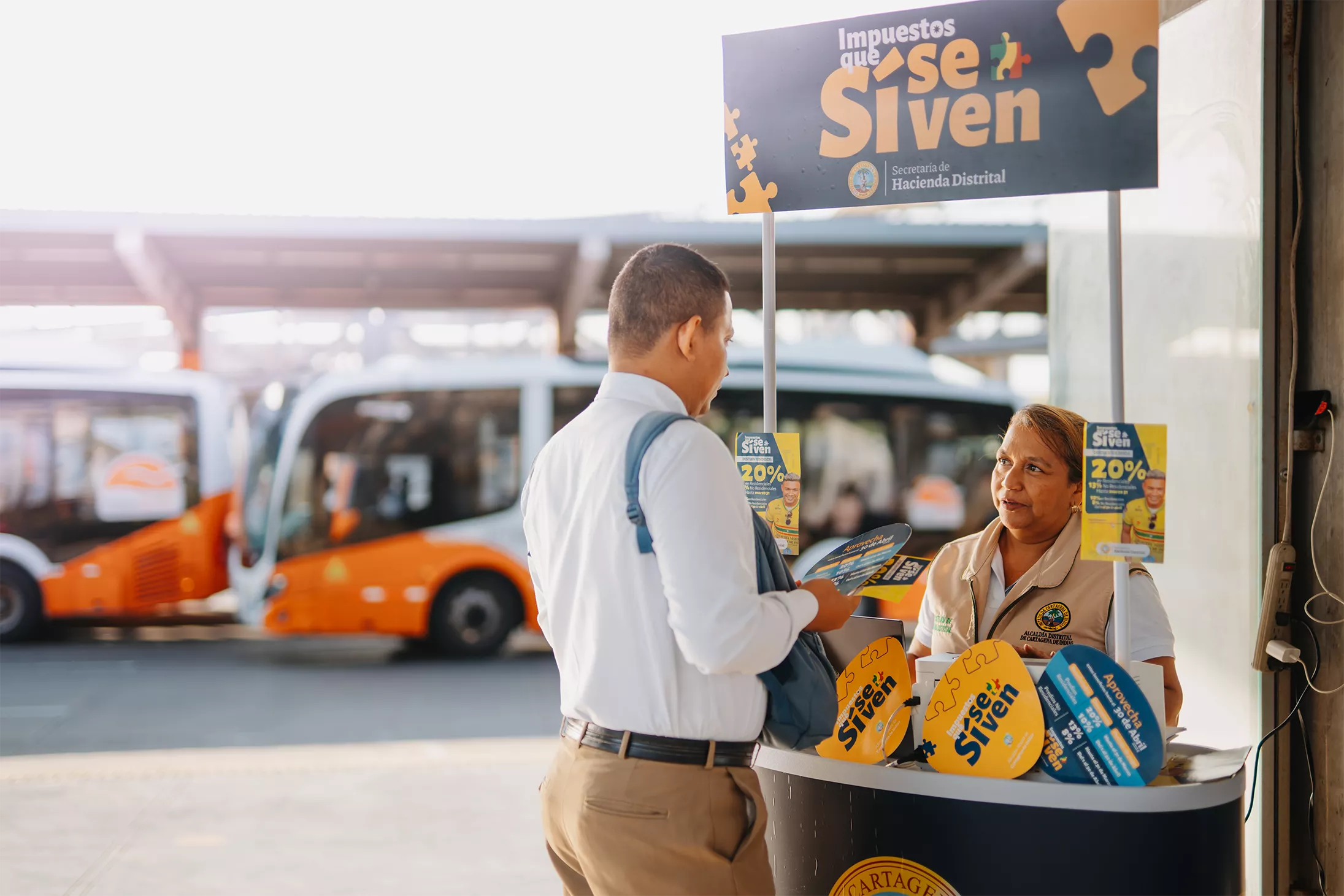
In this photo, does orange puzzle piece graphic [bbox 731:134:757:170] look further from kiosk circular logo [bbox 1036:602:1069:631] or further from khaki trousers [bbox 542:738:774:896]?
khaki trousers [bbox 542:738:774:896]

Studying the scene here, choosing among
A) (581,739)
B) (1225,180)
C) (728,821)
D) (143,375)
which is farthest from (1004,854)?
(143,375)

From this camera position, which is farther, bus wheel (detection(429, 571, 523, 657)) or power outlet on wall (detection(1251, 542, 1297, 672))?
bus wheel (detection(429, 571, 523, 657))

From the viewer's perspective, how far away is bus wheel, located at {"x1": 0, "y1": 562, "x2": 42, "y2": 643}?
37.4ft

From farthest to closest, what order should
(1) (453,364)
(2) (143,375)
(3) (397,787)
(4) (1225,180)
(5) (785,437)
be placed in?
(2) (143,375)
(1) (453,364)
(3) (397,787)
(4) (1225,180)
(5) (785,437)

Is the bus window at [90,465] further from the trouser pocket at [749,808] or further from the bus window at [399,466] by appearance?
the trouser pocket at [749,808]

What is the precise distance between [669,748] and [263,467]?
1021 cm

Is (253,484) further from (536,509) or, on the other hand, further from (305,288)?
(536,509)

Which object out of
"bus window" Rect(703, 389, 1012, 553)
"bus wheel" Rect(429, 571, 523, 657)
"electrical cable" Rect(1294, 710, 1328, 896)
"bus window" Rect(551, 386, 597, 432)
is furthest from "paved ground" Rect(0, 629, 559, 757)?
"electrical cable" Rect(1294, 710, 1328, 896)

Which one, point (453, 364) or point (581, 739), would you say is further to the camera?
point (453, 364)

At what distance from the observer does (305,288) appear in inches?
610

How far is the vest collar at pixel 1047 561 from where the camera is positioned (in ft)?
9.45

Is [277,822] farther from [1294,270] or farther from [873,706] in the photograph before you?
[1294,270]

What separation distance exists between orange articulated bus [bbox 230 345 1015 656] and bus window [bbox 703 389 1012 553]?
2cm

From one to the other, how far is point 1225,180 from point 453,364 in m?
8.72
